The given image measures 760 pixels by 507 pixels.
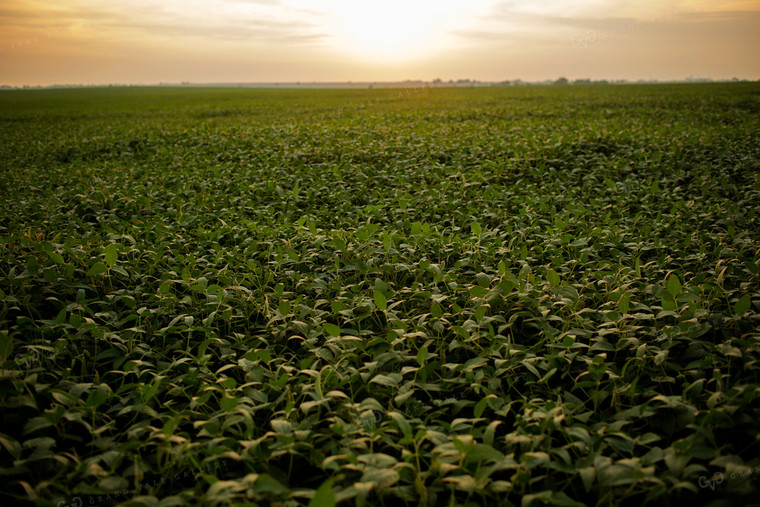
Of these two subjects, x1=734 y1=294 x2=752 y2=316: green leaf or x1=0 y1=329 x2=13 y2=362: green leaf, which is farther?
x1=734 y1=294 x2=752 y2=316: green leaf

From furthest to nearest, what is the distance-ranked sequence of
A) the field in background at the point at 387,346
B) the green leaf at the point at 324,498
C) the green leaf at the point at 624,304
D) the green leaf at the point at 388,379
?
the green leaf at the point at 624,304 < the green leaf at the point at 388,379 < the field in background at the point at 387,346 < the green leaf at the point at 324,498

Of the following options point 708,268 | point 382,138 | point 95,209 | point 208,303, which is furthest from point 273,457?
point 382,138

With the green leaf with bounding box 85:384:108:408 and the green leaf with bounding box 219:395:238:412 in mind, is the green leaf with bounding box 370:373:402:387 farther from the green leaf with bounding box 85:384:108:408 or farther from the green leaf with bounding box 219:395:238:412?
the green leaf with bounding box 85:384:108:408

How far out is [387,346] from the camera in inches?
105

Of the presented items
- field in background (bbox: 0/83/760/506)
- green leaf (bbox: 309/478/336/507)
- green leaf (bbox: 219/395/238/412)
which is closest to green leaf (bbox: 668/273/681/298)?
field in background (bbox: 0/83/760/506)

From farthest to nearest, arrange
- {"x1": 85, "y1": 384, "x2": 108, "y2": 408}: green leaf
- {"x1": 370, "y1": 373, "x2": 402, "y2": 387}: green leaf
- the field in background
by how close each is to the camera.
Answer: {"x1": 370, "y1": 373, "x2": 402, "y2": 387}: green leaf < {"x1": 85, "y1": 384, "x2": 108, "y2": 408}: green leaf < the field in background

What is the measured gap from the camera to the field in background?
5.87ft

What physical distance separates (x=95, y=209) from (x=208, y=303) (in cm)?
414

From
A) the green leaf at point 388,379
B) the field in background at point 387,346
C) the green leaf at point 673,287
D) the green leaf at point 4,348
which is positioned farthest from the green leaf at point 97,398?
the green leaf at point 673,287

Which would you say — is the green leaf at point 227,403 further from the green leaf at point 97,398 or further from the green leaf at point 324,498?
the green leaf at point 324,498

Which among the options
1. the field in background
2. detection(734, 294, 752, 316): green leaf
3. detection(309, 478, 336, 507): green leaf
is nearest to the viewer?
detection(309, 478, 336, 507): green leaf

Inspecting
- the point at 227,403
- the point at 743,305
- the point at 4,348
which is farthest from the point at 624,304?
the point at 4,348

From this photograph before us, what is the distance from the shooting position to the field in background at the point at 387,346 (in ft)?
5.87

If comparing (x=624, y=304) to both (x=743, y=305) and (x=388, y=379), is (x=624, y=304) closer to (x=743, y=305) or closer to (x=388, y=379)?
(x=743, y=305)
